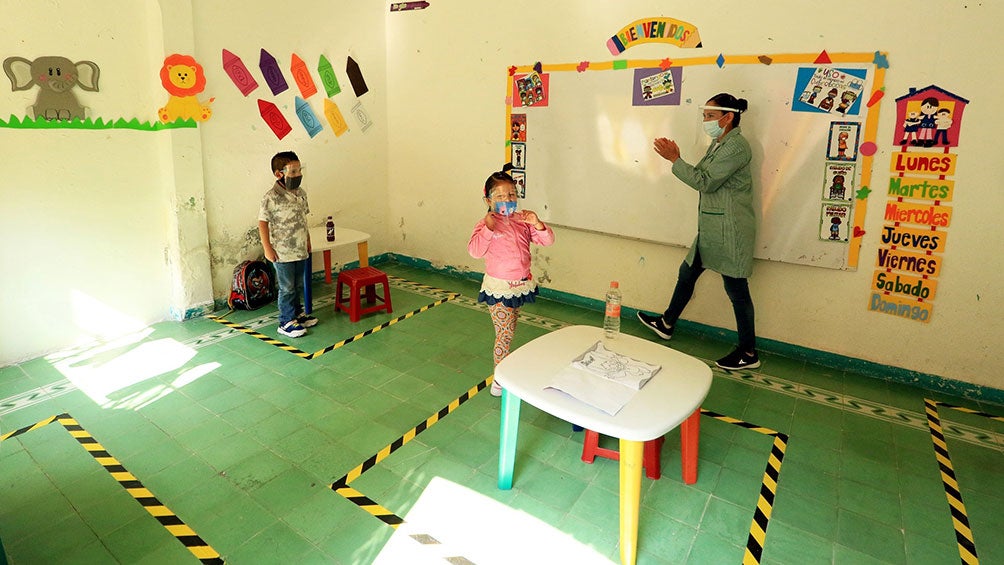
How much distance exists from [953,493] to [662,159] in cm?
278

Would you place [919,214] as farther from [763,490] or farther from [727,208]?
[763,490]

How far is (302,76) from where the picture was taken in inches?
197

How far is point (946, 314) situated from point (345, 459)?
3.85 meters

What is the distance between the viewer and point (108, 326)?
4137 millimetres

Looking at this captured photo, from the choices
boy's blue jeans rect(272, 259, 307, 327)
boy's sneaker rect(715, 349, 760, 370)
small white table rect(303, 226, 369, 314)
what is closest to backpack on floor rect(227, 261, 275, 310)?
small white table rect(303, 226, 369, 314)

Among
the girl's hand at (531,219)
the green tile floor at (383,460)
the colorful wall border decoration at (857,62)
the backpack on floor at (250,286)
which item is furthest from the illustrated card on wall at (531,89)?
the backpack on floor at (250,286)

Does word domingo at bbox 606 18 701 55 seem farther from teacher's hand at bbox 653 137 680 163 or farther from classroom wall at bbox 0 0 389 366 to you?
classroom wall at bbox 0 0 389 366

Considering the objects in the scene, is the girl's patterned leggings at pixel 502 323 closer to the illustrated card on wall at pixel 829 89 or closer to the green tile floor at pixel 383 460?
the green tile floor at pixel 383 460

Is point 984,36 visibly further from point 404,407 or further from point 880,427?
point 404,407

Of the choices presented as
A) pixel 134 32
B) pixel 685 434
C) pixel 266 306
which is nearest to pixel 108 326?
pixel 266 306

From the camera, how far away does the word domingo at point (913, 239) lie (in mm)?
3633

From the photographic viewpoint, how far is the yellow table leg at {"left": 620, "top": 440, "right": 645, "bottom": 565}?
210cm

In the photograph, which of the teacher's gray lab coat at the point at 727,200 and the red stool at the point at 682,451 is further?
the teacher's gray lab coat at the point at 727,200

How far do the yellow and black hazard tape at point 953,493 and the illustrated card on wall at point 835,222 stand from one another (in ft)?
3.97
